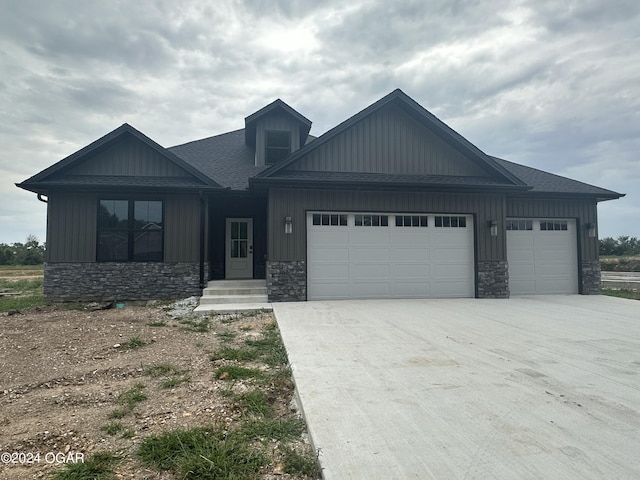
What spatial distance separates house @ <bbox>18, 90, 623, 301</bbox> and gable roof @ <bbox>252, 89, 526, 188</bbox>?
0.12 feet

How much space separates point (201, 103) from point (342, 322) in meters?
12.6

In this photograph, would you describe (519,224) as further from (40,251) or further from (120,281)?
(40,251)

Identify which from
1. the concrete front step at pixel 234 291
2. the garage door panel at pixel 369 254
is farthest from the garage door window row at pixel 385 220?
the concrete front step at pixel 234 291

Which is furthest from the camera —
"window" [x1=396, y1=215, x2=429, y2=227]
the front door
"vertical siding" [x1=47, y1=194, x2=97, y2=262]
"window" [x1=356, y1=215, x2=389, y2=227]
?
the front door

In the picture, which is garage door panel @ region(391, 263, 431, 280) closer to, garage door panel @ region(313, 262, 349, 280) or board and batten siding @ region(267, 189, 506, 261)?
garage door panel @ region(313, 262, 349, 280)

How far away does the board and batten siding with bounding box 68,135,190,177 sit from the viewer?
9500 mm

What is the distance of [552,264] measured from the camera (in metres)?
10.7

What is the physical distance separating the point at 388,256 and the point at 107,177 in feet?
27.0

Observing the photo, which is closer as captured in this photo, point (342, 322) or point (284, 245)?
point (342, 322)

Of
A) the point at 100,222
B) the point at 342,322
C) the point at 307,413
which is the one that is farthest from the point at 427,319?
the point at 100,222

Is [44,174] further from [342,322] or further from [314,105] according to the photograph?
[314,105]

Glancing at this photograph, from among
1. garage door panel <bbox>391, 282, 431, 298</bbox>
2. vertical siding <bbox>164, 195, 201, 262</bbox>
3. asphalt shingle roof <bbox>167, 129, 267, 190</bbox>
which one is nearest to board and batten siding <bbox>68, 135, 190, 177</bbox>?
vertical siding <bbox>164, 195, 201, 262</bbox>

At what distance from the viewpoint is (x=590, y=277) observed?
10711 millimetres

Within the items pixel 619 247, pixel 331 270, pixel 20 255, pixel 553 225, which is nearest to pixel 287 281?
pixel 331 270
